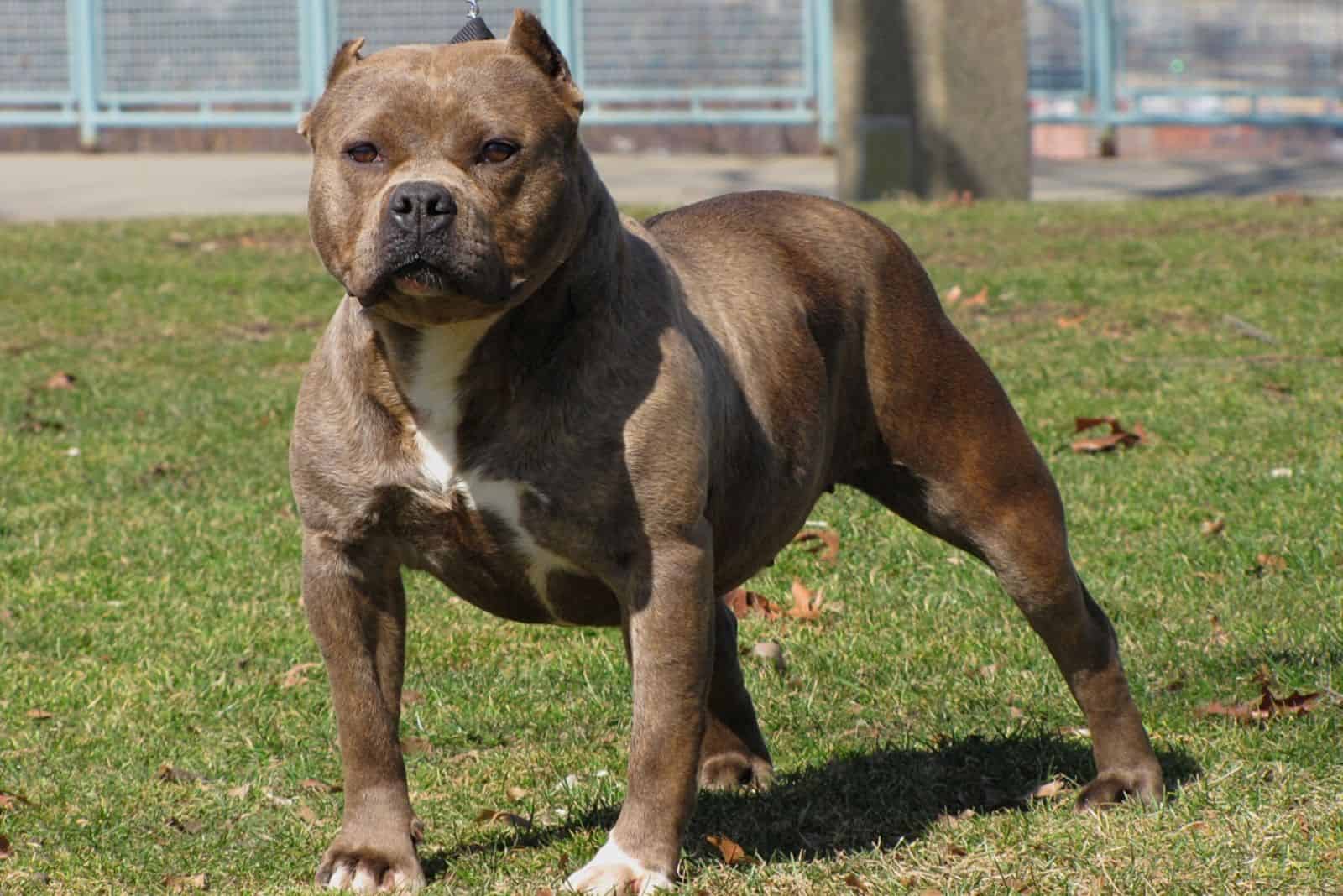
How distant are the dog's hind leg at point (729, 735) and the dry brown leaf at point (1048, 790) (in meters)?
0.70

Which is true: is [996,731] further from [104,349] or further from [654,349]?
[104,349]

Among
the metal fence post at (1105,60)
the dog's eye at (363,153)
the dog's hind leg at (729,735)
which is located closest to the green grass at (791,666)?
the dog's hind leg at (729,735)

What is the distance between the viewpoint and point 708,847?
4.83 m

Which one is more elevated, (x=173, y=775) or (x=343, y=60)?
(x=343, y=60)

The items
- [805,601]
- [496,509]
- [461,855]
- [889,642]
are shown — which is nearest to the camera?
[496,509]

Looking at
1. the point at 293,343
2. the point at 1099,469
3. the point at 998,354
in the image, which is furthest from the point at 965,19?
the point at 1099,469

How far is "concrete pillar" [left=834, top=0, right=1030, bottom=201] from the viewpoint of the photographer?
15.7 metres

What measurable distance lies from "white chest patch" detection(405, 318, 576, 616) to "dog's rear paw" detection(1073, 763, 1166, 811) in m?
1.71

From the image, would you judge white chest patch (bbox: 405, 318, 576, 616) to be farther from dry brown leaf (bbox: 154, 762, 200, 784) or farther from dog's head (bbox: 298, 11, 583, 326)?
dry brown leaf (bbox: 154, 762, 200, 784)

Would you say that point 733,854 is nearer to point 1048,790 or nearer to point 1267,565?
point 1048,790

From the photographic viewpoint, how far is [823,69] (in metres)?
20.4

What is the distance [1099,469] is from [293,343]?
194 inches

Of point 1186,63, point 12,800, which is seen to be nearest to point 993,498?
point 12,800

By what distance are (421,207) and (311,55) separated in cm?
1727
